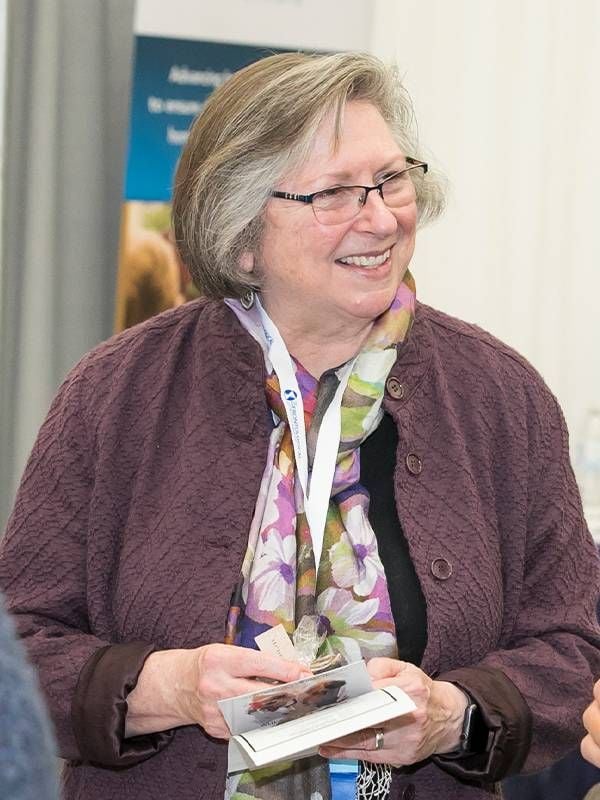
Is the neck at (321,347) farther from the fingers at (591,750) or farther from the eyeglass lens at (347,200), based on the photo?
the fingers at (591,750)

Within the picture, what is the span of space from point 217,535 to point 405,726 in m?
0.49

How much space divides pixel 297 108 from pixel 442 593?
927mm

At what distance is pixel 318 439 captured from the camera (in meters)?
2.36

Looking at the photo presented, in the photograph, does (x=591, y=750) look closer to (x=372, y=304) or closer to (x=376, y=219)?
(x=372, y=304)

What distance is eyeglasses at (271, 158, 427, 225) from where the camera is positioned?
2.33 meters

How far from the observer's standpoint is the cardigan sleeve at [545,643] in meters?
2.19

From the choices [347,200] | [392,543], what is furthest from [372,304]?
[392,543]

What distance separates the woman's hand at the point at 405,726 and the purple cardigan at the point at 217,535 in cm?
10

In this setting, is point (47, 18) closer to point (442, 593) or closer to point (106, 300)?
point (106, 300)

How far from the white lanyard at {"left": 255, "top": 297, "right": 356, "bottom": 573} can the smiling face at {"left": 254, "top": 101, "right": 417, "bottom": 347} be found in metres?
0.08

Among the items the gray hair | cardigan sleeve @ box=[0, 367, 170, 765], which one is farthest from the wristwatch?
the gray hair

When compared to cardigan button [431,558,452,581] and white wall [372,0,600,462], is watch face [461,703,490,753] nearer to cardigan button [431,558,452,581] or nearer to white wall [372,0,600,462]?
cardigan button [431,558,452,581]

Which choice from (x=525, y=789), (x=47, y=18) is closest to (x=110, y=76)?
(x=47, y=18)

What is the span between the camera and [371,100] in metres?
2.41
